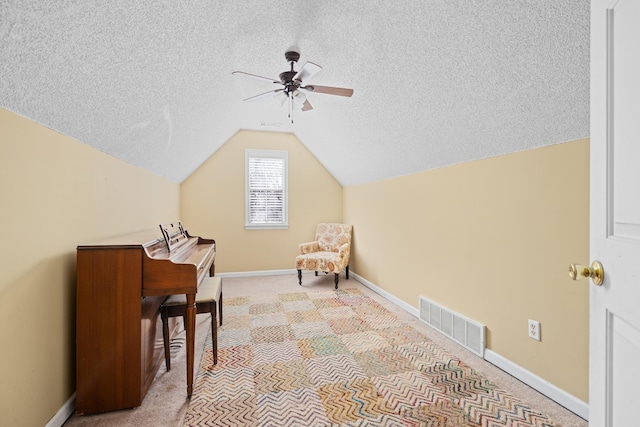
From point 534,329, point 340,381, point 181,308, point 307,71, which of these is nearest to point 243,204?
point 181,308

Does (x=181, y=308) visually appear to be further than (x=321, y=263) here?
No

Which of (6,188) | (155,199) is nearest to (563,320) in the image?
(6,188)

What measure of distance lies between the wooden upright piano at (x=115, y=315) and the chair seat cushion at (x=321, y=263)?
2.79 m

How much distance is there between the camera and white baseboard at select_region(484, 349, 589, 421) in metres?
1.72

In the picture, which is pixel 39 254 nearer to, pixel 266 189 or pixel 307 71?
pixel 307 71

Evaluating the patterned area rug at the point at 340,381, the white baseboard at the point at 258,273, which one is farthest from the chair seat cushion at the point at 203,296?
the white baseboard at the point at 258,273

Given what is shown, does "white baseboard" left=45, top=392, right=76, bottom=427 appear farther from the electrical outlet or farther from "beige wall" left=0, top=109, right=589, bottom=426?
the electrical outlet
